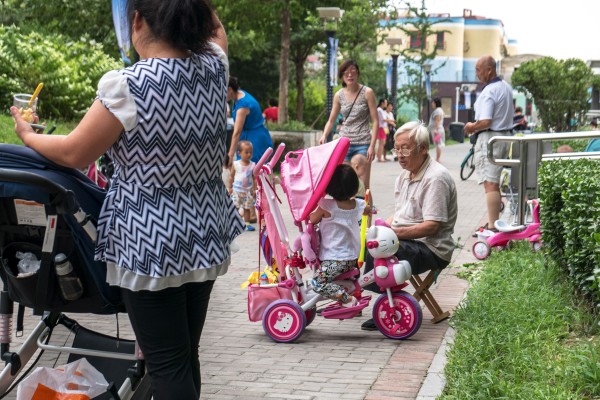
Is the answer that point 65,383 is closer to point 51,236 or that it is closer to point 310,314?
point 51,236

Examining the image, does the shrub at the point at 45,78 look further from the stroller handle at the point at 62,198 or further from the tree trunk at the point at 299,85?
the tree trunk at the point at 299,85

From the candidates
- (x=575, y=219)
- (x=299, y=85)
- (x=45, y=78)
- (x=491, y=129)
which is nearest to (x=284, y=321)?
(x=575, y=219)

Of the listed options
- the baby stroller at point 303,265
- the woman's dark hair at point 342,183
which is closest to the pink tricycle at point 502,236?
the baby stroller at point 303,265

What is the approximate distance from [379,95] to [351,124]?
147 feet

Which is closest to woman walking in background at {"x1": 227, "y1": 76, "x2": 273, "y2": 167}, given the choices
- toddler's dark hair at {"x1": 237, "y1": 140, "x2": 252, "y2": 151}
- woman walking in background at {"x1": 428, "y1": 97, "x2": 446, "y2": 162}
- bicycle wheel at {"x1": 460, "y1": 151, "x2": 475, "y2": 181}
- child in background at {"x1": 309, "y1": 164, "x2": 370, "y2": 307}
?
toddler's dark hair at {"x1": 237, "y1": 140, "x2": 252, "y2": 151}

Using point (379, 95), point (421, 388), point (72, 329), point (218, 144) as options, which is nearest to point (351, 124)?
point (421, 388)

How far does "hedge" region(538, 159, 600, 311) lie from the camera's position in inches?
220

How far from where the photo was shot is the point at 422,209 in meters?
6.86

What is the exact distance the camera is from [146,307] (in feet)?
11.7

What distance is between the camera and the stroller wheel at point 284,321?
255 inches

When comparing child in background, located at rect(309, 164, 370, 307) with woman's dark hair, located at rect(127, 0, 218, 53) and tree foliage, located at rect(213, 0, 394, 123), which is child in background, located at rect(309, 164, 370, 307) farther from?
tree foliage, located at rect(213, 0, 394, 123)

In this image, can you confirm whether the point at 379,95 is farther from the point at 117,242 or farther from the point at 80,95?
the point at 117,242

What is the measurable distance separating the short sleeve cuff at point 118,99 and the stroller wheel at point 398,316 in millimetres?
3455

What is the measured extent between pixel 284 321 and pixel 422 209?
1212 millimetres
